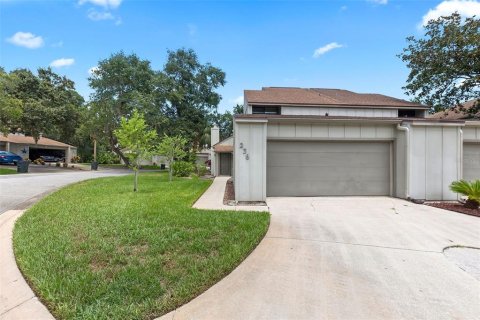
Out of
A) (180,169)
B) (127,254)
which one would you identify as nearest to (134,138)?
(127,254)

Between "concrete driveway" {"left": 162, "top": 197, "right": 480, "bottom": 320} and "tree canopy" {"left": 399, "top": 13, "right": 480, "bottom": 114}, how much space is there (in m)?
14.7

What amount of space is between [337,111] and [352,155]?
25.0 feet

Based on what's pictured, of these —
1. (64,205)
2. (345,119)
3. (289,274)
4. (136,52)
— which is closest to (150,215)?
(64,205)

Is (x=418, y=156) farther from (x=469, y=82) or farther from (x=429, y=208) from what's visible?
(x=469, y=82)

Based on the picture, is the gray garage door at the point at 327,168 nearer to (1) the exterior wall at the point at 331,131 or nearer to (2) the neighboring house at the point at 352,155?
(2) the neighboring house at the point at 352,155

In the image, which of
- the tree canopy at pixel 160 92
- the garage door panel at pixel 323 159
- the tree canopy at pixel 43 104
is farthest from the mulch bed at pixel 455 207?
the tree canopy at pixel 43 104

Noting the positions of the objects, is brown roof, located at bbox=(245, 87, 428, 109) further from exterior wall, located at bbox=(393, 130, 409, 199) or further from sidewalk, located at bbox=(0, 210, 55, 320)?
sidewalk, located at bbox=(0, 210, 55, 320)

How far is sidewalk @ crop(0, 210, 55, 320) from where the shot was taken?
275 cm

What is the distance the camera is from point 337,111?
16844 mm

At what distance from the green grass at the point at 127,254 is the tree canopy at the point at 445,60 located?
17.6 m

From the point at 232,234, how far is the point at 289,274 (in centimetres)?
156

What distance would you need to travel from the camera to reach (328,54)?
13.2 m

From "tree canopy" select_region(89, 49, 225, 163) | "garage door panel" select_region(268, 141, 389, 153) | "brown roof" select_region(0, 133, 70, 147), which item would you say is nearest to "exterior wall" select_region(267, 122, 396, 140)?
"garage door panel" select_region(268, 141, 389, 153)

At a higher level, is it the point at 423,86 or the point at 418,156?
the point at 423,86
